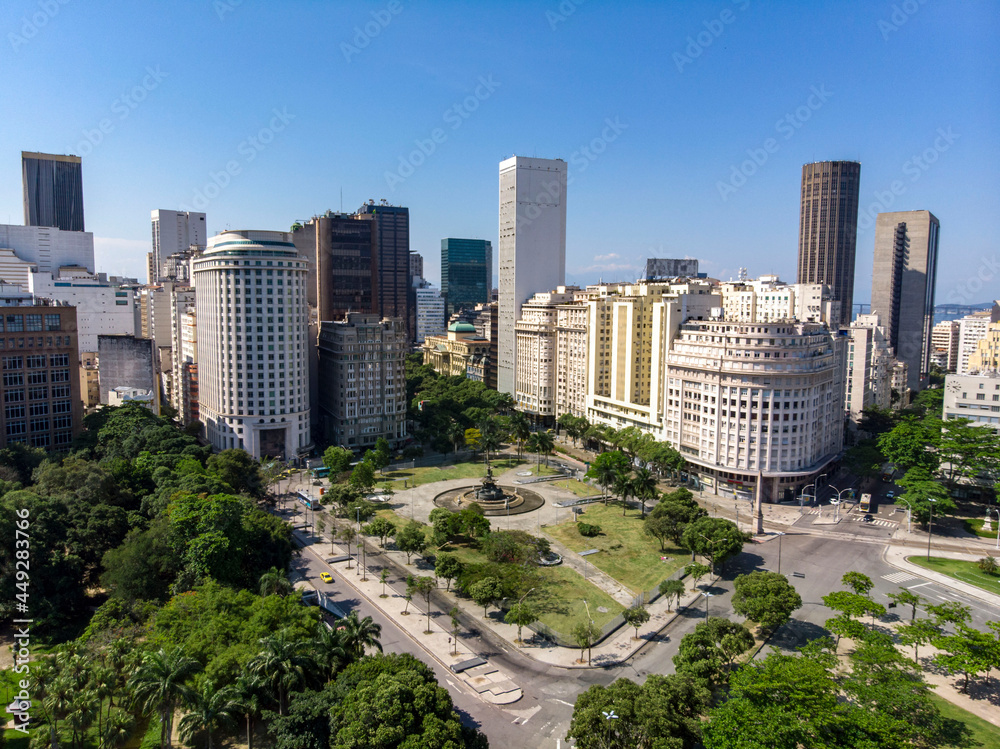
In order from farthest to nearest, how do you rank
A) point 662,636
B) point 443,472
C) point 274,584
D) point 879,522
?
point 443,472
point 879,522
point 662,636
point 274,584

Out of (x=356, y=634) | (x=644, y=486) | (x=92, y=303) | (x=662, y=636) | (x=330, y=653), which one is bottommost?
(x=662, y=636)

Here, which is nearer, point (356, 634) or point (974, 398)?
point (356, 634)

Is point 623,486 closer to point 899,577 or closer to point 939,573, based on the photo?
point 899,577

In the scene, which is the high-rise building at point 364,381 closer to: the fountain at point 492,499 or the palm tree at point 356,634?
the fountain at point 492,499

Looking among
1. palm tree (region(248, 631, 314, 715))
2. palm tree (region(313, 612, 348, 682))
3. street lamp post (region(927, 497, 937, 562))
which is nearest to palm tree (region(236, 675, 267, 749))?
palm tree (region(248, 631, 314, 715))

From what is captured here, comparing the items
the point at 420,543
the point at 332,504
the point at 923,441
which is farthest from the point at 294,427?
the point at 923,441

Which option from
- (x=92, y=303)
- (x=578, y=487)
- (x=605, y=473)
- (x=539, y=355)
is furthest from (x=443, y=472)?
(x=92, y=303)

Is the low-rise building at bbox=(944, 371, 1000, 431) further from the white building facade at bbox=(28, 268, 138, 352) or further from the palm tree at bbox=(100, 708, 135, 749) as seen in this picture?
the white building facade at bbox=(28, 268, 138, 352)
